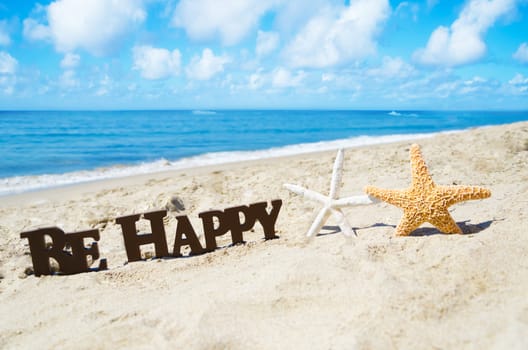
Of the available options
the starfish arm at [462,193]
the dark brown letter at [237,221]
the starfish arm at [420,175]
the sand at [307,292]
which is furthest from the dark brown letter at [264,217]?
the starfish arm at [462,193]

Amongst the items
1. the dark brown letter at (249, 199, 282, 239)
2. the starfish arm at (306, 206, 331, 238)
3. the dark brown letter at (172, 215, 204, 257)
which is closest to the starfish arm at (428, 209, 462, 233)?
the starfish arm at (306, 206, 331, 238)

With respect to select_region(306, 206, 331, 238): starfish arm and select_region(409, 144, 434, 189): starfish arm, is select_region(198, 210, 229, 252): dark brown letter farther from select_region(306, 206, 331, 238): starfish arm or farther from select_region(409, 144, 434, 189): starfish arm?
select_region(409, 144, 434, 189): starfish arm

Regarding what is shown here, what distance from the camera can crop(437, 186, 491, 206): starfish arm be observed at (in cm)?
395

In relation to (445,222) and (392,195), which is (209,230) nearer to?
(392,195)

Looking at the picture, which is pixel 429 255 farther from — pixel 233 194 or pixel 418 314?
pixel 233 194

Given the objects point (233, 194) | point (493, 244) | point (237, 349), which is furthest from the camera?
point (233, 194)

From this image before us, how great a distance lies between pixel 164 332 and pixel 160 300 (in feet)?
2.08

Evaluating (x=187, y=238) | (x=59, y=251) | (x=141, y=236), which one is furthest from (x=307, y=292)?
(x=59, y=251)

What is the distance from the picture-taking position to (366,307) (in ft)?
9.37

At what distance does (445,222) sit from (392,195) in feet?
2.05

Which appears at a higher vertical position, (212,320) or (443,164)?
(443,164)

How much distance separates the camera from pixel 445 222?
13.0 feet

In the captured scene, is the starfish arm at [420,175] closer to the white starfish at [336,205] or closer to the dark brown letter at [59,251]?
the white starfish at [336,205]

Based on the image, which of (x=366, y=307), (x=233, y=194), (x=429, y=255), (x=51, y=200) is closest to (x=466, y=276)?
(x=429, y=255)
